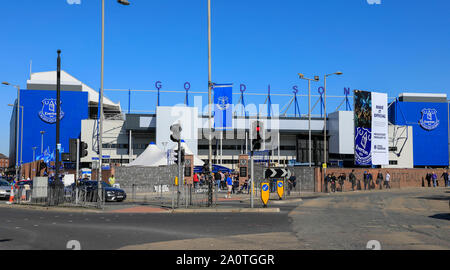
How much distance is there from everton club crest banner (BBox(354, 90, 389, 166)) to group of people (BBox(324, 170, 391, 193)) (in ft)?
43.0

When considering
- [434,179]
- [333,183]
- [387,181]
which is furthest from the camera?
[434,179]

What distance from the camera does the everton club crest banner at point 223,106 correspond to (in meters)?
43.2

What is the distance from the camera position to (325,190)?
4000cm

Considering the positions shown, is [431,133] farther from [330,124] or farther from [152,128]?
[152,128]

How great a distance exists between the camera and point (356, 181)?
43.7 m

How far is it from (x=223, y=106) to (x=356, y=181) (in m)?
14.6

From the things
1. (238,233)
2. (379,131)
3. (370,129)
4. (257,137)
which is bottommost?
(238,233)

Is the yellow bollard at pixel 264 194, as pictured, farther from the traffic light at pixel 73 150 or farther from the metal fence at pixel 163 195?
the traffic light at pixel 73 150

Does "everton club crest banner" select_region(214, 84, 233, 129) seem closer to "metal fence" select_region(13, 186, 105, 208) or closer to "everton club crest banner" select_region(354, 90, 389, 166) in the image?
"everton club crest banner" select_region(354, 90, 389, 166)

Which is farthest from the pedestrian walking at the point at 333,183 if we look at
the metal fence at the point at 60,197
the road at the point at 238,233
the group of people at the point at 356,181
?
the road at the point at 238,233

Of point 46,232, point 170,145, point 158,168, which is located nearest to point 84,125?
point 170,145

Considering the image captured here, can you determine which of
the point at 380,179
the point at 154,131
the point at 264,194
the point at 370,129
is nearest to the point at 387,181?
the point at 380,179

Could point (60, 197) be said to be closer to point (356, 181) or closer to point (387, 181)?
point (356, 181)
